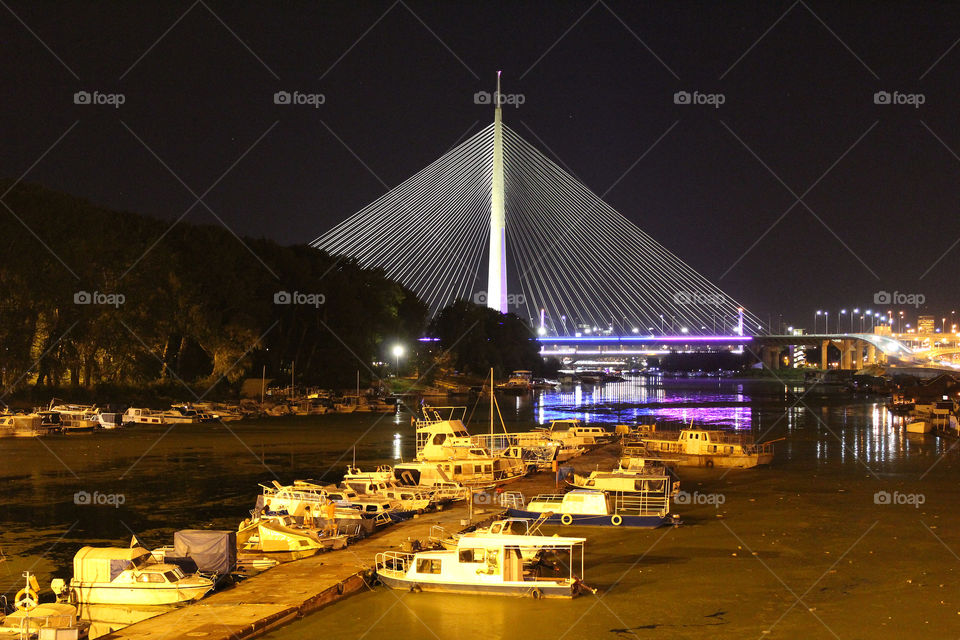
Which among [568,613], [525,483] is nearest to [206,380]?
[525,483]

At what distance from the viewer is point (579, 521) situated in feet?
64.6

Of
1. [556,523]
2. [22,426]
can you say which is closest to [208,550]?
[556,523]

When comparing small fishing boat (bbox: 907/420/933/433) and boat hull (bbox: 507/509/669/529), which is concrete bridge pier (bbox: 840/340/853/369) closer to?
small fishing boat (bbox: 907/420/933/433)

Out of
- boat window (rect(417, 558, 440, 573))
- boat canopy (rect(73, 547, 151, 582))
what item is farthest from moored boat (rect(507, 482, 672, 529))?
boat canopy (rect(73, 547, 151, 582))

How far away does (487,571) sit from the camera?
1457cm

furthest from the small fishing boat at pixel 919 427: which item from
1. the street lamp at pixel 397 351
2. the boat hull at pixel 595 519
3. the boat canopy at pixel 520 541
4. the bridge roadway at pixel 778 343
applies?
the bridge roadway at pixel 778 343

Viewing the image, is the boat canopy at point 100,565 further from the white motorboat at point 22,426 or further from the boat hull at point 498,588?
the white motorboat at point 22,426

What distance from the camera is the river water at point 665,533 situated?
44.0 ft
